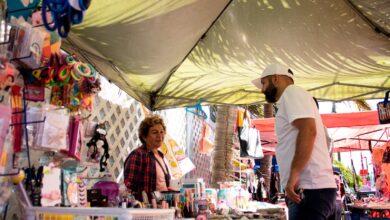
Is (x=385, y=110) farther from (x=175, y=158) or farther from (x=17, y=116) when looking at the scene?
(x=17, y=116)

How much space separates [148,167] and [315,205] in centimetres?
147

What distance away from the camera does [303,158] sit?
2141 millimetres

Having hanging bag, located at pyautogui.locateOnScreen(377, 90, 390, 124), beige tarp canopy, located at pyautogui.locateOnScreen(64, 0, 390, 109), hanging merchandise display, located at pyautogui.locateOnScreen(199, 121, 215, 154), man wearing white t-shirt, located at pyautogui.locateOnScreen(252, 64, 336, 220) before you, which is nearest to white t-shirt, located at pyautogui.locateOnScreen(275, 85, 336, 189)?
man wearing white t-shirt, located at pyautogui.locateOnScreen(252, 64, 336, 220)

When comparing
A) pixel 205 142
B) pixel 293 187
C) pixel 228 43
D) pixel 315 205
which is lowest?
pixel 315 205

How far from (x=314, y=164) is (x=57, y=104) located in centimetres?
153

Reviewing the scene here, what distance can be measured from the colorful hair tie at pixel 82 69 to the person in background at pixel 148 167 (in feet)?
3.77

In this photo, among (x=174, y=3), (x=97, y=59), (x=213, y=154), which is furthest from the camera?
(x=213, y=154)

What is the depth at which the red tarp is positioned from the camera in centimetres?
646

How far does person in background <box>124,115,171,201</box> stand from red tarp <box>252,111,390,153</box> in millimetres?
3835

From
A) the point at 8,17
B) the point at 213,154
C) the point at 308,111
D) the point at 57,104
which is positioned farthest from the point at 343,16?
the point at 213,154

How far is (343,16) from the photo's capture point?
3027mm

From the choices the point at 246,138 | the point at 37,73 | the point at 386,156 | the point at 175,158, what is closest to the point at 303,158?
the point at 37,73

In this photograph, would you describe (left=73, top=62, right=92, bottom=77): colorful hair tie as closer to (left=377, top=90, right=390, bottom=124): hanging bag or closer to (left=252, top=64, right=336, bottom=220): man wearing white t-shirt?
(left=252, top=64, right=336, bottom=220): man wearing white t-shirt

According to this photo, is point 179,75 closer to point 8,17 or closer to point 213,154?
point 213,154
